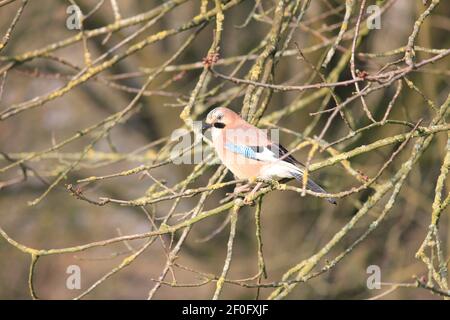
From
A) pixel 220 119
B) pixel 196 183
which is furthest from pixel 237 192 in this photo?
pixel 196 183

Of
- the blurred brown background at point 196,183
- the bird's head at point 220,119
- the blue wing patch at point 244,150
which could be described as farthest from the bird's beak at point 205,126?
the blurred brown background at point 196,183

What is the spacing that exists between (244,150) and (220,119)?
0.46m

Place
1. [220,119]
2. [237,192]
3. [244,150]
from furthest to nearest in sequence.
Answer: [220,119] → [244,150] → [237,192]

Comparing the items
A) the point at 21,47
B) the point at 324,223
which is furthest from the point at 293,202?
the point at 21,47

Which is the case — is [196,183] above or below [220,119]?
above

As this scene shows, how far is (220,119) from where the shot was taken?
5855mm

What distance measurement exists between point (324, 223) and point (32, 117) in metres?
5.35

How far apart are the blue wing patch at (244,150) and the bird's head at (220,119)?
15 cm

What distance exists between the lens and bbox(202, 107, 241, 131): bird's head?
5617 mm

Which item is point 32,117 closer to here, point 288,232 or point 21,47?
point 21,47

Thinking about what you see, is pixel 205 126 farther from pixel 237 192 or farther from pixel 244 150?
pixel 237 192

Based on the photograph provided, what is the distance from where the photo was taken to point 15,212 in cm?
1155

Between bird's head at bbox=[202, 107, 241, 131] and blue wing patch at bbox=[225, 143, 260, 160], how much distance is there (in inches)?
5.9
